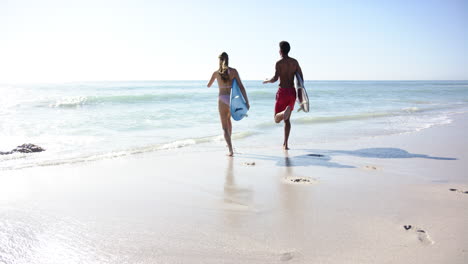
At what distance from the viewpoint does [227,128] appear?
5.93 meters

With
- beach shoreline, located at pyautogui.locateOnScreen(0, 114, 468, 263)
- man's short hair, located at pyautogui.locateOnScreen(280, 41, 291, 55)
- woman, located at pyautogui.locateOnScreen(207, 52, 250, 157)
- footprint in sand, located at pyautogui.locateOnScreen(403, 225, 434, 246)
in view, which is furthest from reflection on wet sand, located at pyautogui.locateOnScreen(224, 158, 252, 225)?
man's short hair, located at pyautogui.locateOnScreen(280, 41, 291, 55)

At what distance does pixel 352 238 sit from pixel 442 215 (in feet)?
3.26

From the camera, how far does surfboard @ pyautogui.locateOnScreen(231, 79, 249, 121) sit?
5.83m

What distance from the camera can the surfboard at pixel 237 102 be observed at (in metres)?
5.83

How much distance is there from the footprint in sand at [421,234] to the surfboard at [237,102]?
3.74 metres

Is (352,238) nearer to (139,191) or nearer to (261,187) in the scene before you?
(261,187)

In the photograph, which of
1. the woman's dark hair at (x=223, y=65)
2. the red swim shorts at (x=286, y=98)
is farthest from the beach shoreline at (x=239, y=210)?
the woman's dark hair at (x=223, y=65)

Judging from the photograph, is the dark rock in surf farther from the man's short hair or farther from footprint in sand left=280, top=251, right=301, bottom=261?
footprint in sand left=280, top=251, right=301, bottom=261

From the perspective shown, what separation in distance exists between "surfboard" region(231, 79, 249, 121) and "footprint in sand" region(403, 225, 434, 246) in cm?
374

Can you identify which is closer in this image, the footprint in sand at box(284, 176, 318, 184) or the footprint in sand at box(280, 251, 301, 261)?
the footprint in sand at box(280, 251, 301, 261)

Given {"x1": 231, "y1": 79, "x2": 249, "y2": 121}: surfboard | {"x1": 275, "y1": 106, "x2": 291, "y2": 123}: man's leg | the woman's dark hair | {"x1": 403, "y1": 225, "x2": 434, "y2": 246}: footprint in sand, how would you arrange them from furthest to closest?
1. {"x1": 275, "y1": 106, "x2": 291, "y2": 123}: man's leg
2. {"x1": 231, "y1": 79, "x2": 249, "y2": 121}: surfboard
3. the woman's dark hair
4. {"x1": 403, "y1": 225, "x2": 434, "y2": 246}: footprint in sand

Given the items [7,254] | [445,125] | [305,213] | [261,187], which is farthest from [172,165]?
[445,125]

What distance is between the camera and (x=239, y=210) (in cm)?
305

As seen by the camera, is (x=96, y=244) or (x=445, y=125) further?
(x=445, y=125)
